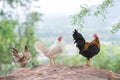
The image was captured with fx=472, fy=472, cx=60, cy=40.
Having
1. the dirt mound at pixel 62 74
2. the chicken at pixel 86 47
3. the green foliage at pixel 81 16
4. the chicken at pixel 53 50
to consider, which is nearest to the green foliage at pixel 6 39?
the green foliage at pixel 81 16

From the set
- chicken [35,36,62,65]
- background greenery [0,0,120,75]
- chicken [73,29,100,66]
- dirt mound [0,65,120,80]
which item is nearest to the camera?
dirt mound [0,65,120,80]

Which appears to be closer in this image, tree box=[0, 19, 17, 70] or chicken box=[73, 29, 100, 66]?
chicken box=[73, 29, 100, 66]

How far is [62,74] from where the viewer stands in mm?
5121

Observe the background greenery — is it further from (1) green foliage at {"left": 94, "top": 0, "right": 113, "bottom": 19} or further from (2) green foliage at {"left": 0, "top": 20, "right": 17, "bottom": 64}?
(1) green foliage at {"left": 94, "top": 0, "right": 113, "bottom": 19}

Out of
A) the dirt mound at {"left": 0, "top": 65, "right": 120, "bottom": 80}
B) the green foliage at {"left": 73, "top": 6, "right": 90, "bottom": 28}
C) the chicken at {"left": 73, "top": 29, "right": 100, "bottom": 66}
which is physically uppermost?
the green foliage at {"left": 73, "top": 6, "right": 90, "bottom": 28}

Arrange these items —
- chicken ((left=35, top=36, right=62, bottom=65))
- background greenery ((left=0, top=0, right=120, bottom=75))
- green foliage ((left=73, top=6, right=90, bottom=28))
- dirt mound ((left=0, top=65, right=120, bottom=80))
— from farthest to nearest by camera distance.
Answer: background greenery ((left=0, top=0, right=120, bottom=75)) < green foliage ((left=73, top=6, right=90, bottom=28)) < chicken ((left=35, top=36, right=62, bottom=65)) < dirt mound ((left=0, top=65, right=120, bottom=80))

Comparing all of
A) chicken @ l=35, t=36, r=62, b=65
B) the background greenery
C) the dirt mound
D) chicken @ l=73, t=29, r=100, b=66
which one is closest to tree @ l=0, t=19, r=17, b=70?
the background greenery

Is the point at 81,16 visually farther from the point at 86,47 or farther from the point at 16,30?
the point at 16,30

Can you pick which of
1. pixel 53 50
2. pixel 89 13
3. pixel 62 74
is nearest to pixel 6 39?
pixel 89 13

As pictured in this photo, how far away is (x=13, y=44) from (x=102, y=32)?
10.6 feet

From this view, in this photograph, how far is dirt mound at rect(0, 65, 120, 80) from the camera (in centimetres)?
505

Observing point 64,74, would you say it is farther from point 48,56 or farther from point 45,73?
point 48,56

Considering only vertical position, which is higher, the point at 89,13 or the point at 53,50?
the point at 89,13

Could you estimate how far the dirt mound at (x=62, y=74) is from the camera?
5.05m
